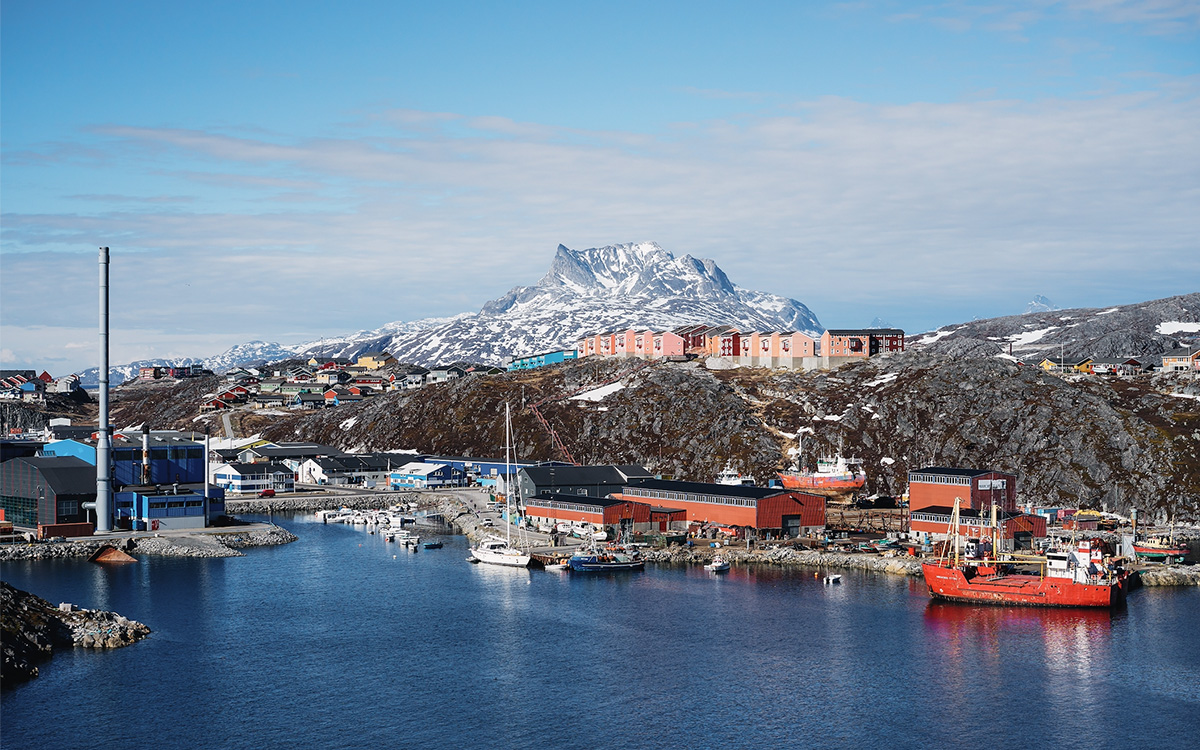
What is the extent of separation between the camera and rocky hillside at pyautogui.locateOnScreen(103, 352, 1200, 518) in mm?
107062

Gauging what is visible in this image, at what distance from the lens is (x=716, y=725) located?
150 feet

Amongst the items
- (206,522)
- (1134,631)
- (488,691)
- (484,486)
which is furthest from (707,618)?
(484,486)

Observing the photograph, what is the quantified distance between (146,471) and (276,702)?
55.2 meters

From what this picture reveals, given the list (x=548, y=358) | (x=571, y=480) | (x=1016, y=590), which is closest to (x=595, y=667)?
(x=1016, y=590)

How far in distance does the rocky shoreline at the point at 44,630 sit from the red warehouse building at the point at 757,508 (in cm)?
4780

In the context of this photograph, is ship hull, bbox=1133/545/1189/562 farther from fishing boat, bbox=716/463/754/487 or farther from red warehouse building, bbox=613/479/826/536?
fishing boat, bbox=716/463/754/487

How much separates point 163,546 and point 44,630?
1267 inches

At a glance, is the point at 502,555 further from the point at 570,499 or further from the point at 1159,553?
the point at 1159,553

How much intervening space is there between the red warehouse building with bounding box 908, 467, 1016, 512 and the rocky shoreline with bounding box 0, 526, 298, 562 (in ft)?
177

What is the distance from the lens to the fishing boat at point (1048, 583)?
6900 centimetres

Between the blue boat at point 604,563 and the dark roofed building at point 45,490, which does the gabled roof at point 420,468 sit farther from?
the blue boat at point 604,563

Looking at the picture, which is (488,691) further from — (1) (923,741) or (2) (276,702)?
(1) (923,741)

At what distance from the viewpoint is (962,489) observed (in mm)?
90125

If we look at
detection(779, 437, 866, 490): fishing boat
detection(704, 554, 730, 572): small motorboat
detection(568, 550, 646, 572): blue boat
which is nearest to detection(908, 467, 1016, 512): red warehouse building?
detection(779, 437, 866, 490): fishing boat
